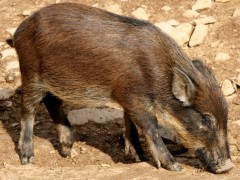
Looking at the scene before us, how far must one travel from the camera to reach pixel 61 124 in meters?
7.34

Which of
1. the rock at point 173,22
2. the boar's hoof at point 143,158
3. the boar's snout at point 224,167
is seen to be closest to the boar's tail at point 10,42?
the rock at point 173,22

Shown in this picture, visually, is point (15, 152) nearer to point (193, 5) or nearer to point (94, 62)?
point (94, 62)

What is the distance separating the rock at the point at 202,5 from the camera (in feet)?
32.3

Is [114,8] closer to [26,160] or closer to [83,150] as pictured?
[83,150]

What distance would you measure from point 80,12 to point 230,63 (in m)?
2.95

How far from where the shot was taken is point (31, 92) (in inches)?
273

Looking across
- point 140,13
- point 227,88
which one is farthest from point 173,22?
point 227,88

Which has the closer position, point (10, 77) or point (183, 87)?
point (183, 87)

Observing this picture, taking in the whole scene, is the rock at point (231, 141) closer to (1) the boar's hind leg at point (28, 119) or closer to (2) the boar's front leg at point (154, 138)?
(2) the boar's front leg at point (154, 138)

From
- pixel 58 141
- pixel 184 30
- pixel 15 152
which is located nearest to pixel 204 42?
pixel 184 30

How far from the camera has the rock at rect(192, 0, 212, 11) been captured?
388 inches

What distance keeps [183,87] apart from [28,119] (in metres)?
1.92

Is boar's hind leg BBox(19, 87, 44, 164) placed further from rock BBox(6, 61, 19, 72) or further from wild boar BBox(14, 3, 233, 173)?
rock BBox(6, 61, 19, 72)

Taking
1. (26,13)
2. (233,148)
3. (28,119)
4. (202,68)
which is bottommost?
(26,13)
